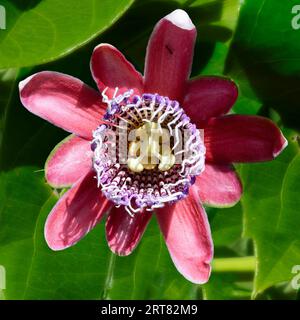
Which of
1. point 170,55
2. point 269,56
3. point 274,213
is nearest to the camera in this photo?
point 170,55

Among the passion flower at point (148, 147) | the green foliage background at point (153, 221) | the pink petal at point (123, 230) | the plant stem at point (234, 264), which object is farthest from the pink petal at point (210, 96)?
the plant stem at point (234, 264)

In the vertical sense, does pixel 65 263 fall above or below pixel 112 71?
below

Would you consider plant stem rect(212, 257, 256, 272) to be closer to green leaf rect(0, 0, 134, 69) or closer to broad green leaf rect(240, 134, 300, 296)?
broad green leaf rect(240, 134, 300, 296)

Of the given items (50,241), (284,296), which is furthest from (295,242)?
(50,241)

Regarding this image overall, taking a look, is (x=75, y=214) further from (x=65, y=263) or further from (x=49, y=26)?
(x=49, y=26)

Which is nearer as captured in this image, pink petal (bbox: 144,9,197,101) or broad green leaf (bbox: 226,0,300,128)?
pink petal (bbox: 144,9,197,101)

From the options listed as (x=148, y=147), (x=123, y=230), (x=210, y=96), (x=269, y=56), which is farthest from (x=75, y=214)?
(x=269, y=56)

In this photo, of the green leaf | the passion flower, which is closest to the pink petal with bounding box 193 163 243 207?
the passion flower
